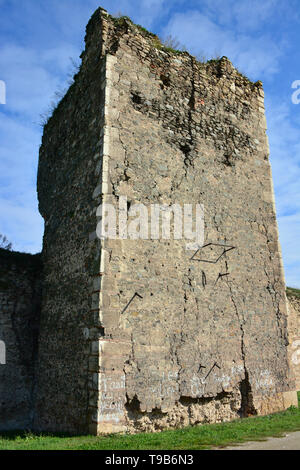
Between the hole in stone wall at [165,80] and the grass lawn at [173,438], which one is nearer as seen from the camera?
the grass lawn at [173,438]

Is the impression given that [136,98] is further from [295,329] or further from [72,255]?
[295,329]

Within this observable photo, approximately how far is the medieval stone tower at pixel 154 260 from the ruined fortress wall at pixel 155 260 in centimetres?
3

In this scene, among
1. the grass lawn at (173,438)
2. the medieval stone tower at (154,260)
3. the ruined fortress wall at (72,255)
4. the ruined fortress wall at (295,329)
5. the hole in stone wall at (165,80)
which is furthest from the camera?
the ruined fortress wall at (295,329)

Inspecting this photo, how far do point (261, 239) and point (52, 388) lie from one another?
194 inches

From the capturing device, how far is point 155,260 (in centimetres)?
659

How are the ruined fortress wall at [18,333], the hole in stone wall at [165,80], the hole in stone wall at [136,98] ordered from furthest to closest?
the hole in stone wall at [165,80] < the ruined fortress wall at [18,333] < the hole in stone wall at [136,98]

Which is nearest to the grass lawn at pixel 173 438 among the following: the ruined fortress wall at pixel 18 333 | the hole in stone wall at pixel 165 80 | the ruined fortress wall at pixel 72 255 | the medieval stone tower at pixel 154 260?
the medieval stone tower at pixel 154 260

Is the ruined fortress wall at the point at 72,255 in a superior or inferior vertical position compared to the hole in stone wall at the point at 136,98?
inferior

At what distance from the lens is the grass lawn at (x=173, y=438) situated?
4.83 m

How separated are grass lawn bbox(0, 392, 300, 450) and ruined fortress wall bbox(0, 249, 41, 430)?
36.9 inches

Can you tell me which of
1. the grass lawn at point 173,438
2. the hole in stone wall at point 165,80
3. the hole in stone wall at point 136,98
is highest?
the hole in stone wall at point 165,80

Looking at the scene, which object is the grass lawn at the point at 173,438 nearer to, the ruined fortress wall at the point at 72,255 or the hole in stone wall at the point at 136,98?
the ruined fortress wall at the point at 72,255
